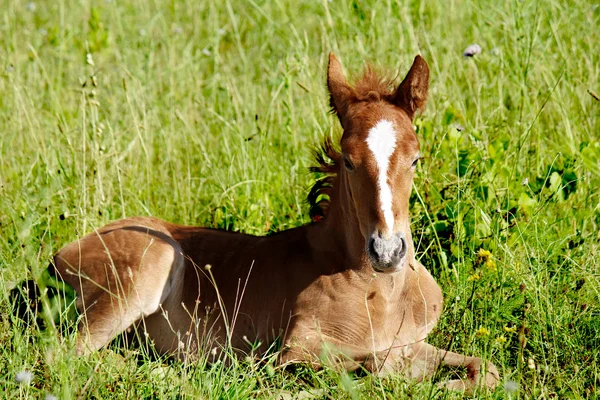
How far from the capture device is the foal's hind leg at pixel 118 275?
14.4 feet

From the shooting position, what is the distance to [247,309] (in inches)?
177

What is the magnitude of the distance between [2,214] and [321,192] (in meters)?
2.16

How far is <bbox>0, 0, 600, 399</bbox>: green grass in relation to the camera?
12.5ft

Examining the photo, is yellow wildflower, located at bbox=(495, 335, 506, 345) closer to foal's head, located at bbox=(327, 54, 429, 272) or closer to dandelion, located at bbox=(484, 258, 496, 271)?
dandelion, located at bbox=(484, 258, 496, 271)

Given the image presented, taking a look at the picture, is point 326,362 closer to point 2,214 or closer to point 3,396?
point 3,396

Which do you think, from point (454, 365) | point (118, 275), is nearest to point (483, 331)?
point (454, 365)

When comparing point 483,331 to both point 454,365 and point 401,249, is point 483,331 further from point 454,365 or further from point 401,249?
point 401,249

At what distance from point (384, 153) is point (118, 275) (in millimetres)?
1638

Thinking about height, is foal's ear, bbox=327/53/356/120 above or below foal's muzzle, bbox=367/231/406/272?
above

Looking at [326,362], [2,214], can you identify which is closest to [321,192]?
[326,362]

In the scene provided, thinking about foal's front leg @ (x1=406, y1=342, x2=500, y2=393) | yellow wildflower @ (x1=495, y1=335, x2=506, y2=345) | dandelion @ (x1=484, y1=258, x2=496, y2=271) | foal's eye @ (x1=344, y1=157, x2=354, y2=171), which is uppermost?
foal's eye @ (x1=344, y1=157, x2=354, y2=171)

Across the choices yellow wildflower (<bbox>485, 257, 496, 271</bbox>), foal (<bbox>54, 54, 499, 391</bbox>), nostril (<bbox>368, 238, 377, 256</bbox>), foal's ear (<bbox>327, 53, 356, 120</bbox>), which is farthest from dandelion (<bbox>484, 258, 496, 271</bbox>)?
foal's ear (<bbox>327, 53, 356, 120</bbox>)

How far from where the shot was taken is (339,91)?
13.9ft

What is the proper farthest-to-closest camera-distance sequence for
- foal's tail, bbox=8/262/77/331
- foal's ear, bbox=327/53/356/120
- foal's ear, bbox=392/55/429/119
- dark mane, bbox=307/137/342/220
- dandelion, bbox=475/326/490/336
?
dark mane, bbox=307/137/342/220, foal's ear, bbox=327/53/356/120, foal's ear, bbox=392/55/429/119, foal's tail, bbox=8/262/77/331, dandelion, bbox=475/326/490/336
